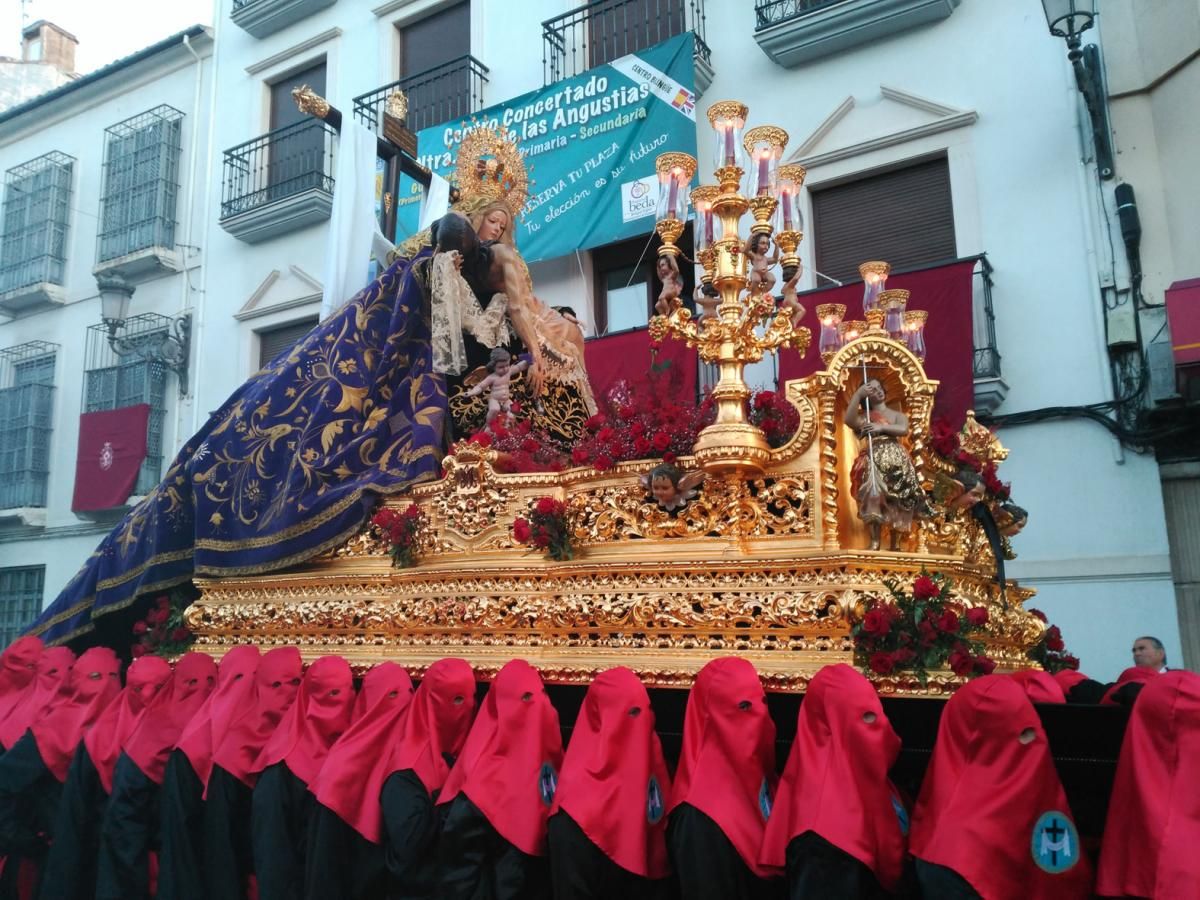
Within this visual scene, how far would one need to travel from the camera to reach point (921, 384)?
154 inches

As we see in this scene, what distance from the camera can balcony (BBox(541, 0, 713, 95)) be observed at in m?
9.97

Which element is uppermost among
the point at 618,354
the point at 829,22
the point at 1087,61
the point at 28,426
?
the point at 829,22

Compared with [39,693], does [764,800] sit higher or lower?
lower

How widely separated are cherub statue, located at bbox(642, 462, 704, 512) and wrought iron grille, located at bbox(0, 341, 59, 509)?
13544 millimetres

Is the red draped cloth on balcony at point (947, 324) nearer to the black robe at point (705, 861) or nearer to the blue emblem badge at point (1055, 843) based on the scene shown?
the black robe at point (705, 861)

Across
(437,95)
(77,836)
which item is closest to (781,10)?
(437,95)

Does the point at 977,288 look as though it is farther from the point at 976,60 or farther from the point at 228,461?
the point at 228,461

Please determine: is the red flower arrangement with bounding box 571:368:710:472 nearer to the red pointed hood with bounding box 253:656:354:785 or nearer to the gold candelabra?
the gold candelabra

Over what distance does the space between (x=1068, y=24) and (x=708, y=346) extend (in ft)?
16.6

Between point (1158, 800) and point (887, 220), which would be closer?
point (1158, 800)

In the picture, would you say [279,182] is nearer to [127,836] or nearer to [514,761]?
[127,836]

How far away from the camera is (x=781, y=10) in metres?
9.36

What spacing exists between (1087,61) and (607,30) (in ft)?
16.2

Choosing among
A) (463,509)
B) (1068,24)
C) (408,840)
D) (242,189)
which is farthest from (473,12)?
(408,840)
